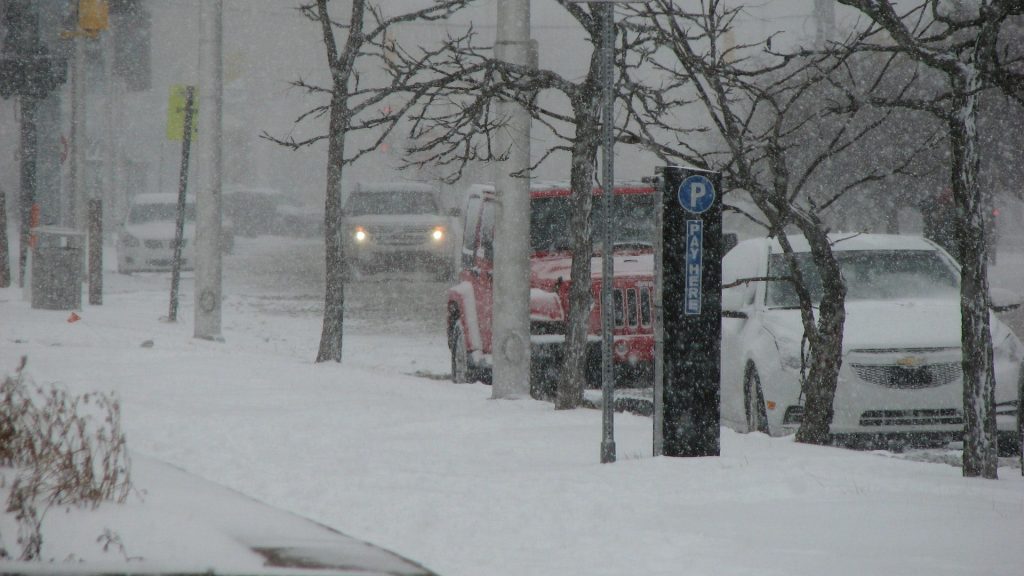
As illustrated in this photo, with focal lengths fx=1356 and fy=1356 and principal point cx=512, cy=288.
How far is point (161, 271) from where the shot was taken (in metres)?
30.4

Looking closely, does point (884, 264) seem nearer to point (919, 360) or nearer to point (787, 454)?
point (919, 360)

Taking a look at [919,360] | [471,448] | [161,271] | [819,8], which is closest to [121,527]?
[471,448]

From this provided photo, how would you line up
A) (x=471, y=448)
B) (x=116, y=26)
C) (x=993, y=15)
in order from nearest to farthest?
(x=993, y=15) → (x=471, y=448) → (x=116, y=26)

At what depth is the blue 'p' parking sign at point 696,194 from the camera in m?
7.55

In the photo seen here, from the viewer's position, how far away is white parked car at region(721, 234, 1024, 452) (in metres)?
8.98

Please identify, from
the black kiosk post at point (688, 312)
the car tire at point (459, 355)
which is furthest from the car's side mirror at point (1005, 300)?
the car tire at point (459, 355)

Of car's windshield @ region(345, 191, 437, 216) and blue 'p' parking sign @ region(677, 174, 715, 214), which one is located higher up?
car's windshield @ region(345, 191, 437, 216)

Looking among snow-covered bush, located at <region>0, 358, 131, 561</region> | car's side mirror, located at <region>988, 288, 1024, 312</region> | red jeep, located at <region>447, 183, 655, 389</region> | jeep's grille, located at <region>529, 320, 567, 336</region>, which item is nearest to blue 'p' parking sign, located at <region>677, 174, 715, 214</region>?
car's side mirror, located at <region>988, 288, 1024, 312</region>

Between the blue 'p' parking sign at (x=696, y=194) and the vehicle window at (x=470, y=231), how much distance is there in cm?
599

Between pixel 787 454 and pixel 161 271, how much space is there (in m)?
24.6

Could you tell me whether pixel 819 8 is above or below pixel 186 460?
above

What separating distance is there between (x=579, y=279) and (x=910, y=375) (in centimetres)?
268

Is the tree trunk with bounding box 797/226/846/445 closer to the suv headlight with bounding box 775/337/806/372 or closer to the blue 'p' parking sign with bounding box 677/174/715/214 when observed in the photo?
the suv headlight with bounding box 775/337/806/372

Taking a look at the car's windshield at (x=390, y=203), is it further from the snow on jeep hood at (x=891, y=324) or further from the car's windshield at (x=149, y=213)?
the snow on jeep hood at (x=891, y=324)
